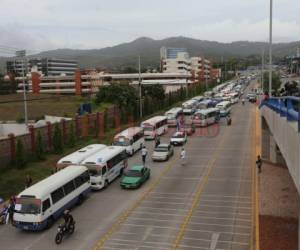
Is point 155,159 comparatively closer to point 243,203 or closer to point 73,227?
point 243,203

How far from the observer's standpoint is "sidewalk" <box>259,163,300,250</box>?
66.0ft

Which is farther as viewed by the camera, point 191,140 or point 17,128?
point 17,128

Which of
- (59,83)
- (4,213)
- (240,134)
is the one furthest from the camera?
(59,83)

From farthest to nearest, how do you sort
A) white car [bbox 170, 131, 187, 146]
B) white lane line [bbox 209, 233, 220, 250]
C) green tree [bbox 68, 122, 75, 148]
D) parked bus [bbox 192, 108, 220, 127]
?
parked bus [bbox 192, 108, 220, 127] < white car [bbox 170, 131, 187, 146] < green tree [bbox 68, 122, 75, 148] < white lane line [bbox 209, 233, 220, 250]

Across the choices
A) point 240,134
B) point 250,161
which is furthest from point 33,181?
point 240,134

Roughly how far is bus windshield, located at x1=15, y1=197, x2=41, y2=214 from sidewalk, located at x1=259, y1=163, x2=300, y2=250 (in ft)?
35.8

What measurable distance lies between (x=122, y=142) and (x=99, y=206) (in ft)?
50.3

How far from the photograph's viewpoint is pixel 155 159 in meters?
39.4

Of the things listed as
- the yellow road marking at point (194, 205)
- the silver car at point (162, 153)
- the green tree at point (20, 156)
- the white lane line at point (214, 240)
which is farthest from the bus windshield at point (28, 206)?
the silver car at point (162, 153)

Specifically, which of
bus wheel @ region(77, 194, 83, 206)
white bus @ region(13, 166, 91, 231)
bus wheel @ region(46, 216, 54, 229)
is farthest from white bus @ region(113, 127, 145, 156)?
bus wheel @ region(46, 216, 54, 229)

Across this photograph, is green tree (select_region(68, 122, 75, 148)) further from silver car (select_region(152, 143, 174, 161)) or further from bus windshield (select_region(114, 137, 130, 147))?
silver car (select_region(152, 143, 174, 161))

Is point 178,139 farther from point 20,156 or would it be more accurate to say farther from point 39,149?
point 20,156

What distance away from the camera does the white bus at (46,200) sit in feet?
73.8

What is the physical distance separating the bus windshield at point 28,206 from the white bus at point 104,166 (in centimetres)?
796
